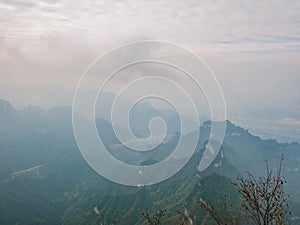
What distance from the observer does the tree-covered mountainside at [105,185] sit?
7594 centimetres

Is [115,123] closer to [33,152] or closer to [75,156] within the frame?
[75,156]

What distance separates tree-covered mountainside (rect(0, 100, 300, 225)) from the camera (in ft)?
249

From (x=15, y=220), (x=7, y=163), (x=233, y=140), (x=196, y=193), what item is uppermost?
(x=233, y=140)

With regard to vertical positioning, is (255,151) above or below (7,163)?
above

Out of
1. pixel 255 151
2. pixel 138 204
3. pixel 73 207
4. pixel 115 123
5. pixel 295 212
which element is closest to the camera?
pixel 115 123

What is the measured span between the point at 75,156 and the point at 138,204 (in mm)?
98586

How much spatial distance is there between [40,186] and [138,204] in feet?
205

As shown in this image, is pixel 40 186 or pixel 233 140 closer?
pixel 40 186

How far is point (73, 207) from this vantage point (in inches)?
4257

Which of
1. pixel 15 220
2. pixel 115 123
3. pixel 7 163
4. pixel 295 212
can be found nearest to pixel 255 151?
pixel 295 212

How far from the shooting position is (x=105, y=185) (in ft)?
406

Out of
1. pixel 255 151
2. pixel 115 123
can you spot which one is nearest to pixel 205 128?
pixel 255 151

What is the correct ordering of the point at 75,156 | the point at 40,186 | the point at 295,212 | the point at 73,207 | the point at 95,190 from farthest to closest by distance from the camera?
the point at 75,156 → the point at 40,186 → the point at 95,190 → the point at 73,207 → the point at 295,212

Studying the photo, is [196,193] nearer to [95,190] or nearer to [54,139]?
[95,190]
